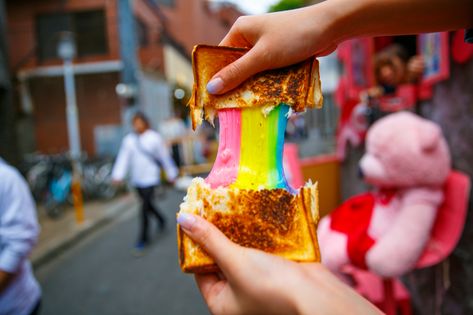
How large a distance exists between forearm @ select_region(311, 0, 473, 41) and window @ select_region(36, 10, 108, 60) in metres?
15.2

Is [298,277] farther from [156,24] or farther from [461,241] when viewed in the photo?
[156,24]

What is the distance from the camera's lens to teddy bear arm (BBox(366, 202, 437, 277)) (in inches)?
78.5

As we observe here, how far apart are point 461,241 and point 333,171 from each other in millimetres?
2881

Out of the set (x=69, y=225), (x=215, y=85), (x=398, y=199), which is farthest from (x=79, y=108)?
(x=215, y=85)

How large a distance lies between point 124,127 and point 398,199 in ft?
29.0

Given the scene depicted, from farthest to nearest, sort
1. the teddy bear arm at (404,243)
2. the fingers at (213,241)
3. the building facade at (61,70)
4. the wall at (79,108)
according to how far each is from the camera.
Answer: the wall at (79,108) → the building facade at (61,70) → the teddy bear arm at (404,243) → the fingers at (213,241)

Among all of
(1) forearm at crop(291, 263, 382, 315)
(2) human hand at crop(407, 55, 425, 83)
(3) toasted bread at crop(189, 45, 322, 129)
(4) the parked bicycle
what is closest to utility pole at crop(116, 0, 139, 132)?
(4) the parked bicycle

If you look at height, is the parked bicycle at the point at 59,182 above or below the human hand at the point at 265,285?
below

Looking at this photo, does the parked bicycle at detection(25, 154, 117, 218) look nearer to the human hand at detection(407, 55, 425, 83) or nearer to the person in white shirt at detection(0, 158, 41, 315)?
the person in white shirt at detection(0, 158, 41, 315)

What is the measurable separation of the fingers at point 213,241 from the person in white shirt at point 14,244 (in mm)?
1394

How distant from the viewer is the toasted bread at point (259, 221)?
0.95 m

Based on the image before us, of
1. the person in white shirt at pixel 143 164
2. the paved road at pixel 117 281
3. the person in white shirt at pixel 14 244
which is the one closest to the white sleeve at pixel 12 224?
the person in white shirt at pixel 14 244

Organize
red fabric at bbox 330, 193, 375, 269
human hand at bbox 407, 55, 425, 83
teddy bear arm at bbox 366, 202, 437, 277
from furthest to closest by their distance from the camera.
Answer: human hand at bbox 407, 55, 425, 83
red fabric at bbox 330, 193, 375, 269
teddy bear arm at bbox 366, 202, 437, 277

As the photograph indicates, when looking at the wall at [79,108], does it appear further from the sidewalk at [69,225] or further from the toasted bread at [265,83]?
the toasted bread at [265,83]
